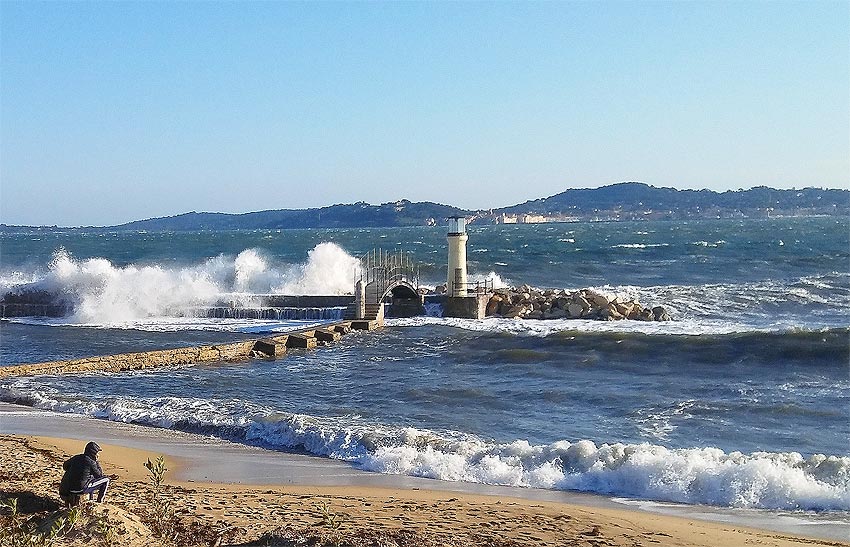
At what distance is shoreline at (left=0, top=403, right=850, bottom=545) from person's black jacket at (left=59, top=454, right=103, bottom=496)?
1874 millimetres

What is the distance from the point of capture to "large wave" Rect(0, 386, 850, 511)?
9.90 m

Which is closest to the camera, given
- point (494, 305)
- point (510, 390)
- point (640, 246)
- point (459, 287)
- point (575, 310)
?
point (510, 390)

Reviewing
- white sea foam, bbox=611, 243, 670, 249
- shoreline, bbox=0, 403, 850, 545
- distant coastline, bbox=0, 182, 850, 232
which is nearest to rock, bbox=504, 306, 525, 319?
shoreline, bbox=0, 403, 850, 545

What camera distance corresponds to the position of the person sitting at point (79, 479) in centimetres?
757

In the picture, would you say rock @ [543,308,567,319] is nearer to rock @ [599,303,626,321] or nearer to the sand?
rock @ [599,303,626,321]

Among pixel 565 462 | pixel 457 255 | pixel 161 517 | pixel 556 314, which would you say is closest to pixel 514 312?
pixel 556 314

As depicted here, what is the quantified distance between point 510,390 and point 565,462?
5.37 meters

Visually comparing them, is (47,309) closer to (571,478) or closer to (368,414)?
(368,414)

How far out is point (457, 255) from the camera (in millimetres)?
26469

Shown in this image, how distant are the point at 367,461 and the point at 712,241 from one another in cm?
7309

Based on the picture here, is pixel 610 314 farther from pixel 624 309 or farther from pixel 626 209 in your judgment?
pixel 626 209

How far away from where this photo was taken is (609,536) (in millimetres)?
7902

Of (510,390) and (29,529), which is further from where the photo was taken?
(510,390)

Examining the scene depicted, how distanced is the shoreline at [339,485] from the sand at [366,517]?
4 cm
